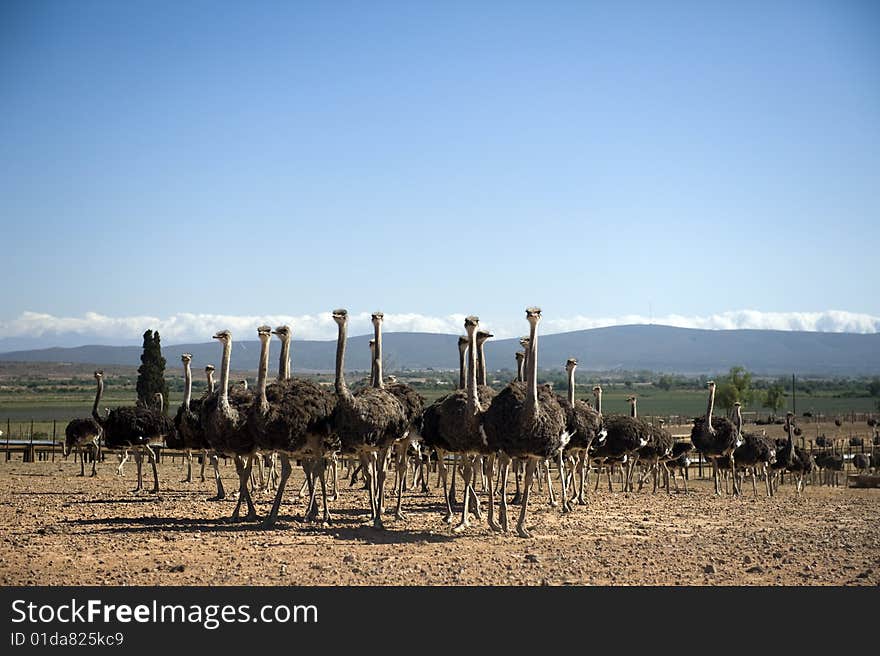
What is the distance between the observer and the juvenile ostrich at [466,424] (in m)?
15.2

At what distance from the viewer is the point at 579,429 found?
61.6ft

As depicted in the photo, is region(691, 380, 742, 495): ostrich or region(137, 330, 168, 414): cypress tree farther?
region(137, 330, 168, 414): cypress tree

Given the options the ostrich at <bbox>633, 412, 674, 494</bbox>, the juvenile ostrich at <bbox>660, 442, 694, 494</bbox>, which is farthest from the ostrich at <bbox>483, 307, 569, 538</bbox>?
the juvenile ostrich at <bbox>660, 442, 694, 494</bbox>

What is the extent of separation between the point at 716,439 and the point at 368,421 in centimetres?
1457

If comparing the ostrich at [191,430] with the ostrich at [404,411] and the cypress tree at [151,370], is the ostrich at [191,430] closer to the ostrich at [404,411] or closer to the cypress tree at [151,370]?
the ostrich at [404,411]

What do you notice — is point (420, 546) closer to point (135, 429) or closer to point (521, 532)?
point (521, 532)

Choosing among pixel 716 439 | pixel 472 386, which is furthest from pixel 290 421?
pixel 716 439

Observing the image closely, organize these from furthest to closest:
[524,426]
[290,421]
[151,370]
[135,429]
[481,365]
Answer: [151,370] < [135,429] < [481,365] < [290,421] < [524,426]

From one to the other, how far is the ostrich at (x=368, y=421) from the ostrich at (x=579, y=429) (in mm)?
3271

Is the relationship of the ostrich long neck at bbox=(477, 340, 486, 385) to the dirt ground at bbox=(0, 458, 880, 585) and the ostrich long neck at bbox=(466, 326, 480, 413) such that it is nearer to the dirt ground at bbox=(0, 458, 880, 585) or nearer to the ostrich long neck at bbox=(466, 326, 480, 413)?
the ostrich long neck at bbox=(466, 326, 480, 413)

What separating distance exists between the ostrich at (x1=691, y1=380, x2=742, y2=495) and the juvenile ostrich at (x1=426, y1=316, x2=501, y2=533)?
12.5m

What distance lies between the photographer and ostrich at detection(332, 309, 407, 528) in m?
15.0

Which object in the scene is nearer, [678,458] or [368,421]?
[368,421]
